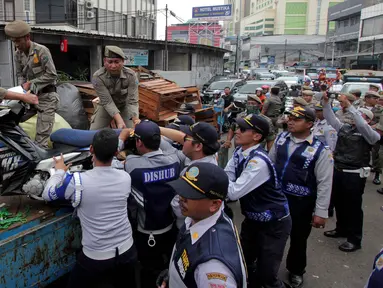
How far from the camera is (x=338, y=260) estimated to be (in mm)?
4480

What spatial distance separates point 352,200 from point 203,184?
362 cm

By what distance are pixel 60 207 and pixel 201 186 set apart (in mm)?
1679

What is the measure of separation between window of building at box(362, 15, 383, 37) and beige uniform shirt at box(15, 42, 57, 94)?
200 ft

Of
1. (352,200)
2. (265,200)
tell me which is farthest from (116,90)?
(352,200)

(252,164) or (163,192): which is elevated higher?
(252,164)

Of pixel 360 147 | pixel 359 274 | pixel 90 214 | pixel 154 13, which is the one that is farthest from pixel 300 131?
pixel 154 13

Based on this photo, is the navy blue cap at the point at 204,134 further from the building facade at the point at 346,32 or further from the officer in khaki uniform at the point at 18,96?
the building facade at the point at 346,32

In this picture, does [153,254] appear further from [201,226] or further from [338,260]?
[338,260]

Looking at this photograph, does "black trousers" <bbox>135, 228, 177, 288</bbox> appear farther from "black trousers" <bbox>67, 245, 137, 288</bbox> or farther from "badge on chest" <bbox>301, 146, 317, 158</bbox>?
"badge on chest" <bbox>301, 146, 317, 158</bbox>

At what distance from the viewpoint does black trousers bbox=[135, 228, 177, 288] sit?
119 inches

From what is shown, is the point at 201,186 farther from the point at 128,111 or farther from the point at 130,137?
the point at 128,111

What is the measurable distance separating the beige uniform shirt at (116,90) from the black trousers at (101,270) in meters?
2.14

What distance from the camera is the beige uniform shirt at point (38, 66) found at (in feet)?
13.3

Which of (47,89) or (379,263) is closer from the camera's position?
(379,263)
